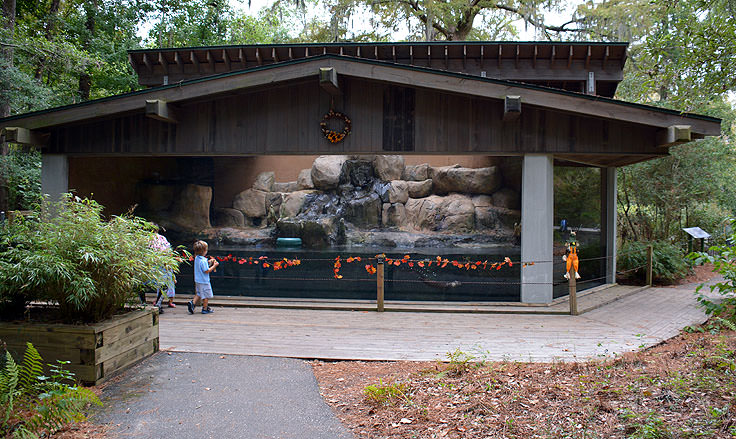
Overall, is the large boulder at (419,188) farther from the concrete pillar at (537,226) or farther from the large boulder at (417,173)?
the concrete pillar at (537,226)

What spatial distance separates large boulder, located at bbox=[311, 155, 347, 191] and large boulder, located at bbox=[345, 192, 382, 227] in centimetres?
126

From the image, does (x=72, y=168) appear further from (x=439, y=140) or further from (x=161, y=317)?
(x=439, y=140)

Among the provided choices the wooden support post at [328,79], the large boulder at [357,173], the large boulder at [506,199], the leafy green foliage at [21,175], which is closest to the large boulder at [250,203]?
the large boulder at [357,173]

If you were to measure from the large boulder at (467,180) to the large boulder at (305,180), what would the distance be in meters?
5.48

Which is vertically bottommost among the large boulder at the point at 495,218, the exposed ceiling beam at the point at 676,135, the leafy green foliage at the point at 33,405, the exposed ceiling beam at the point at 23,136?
the leafy green foliage at the point at 33,405

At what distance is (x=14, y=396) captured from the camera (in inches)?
121

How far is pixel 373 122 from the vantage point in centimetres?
741

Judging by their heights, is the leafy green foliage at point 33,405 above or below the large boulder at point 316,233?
below

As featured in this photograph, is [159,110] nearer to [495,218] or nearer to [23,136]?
[23,136]

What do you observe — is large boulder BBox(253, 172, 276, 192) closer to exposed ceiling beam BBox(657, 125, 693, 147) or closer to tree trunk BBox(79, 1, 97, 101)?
tree trunk BBox(79, 1, 97, 101)

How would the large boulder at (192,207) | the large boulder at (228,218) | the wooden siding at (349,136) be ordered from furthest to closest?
the large boulder at (228,218)
the large boulder at (192,207)
the wooden siding at (349,136)

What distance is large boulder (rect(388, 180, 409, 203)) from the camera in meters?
19.3

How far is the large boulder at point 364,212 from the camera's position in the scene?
62.6ft

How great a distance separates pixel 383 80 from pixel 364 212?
40.5 ft
